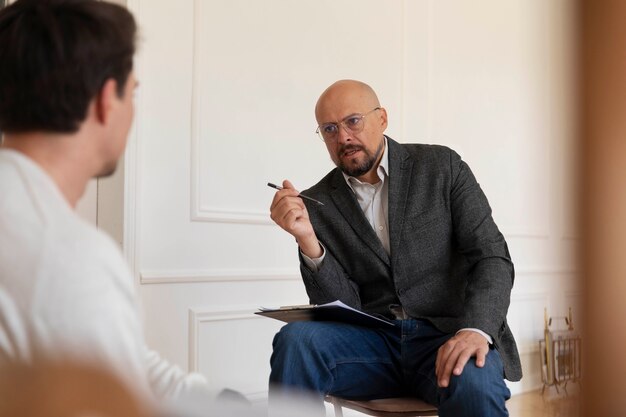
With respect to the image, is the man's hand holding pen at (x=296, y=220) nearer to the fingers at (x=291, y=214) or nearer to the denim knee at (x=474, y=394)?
the fingers at (x=291, y=214)

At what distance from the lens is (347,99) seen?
2.14 metres

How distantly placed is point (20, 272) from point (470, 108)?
3496mm

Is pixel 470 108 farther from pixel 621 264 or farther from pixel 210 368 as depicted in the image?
pixel 621 264

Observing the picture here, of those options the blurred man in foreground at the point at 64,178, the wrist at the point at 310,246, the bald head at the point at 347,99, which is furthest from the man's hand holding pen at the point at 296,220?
the blurred man in foreground at the point at 64,178

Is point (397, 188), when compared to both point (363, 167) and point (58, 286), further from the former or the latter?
point (58, 286)

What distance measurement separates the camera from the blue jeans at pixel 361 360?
171 cm

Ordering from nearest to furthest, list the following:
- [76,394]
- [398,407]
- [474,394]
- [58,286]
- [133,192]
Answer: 1. [76,394]
2. [58,286]
3. [474,394]
4. [398,407]
5. [133,192]

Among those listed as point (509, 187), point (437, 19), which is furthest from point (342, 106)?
point (509, 187)

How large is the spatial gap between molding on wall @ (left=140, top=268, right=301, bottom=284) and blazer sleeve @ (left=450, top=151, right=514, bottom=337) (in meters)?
1.07

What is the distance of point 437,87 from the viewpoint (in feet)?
12.0

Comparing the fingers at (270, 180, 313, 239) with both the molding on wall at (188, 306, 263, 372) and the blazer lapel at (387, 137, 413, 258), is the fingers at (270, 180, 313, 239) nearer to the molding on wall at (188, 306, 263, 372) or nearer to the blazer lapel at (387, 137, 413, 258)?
the blazer lapel at (387, 137, 413, 258)

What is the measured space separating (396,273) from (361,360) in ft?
0.93

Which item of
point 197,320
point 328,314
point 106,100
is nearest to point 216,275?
point 197,320

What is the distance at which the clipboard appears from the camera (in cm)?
170
